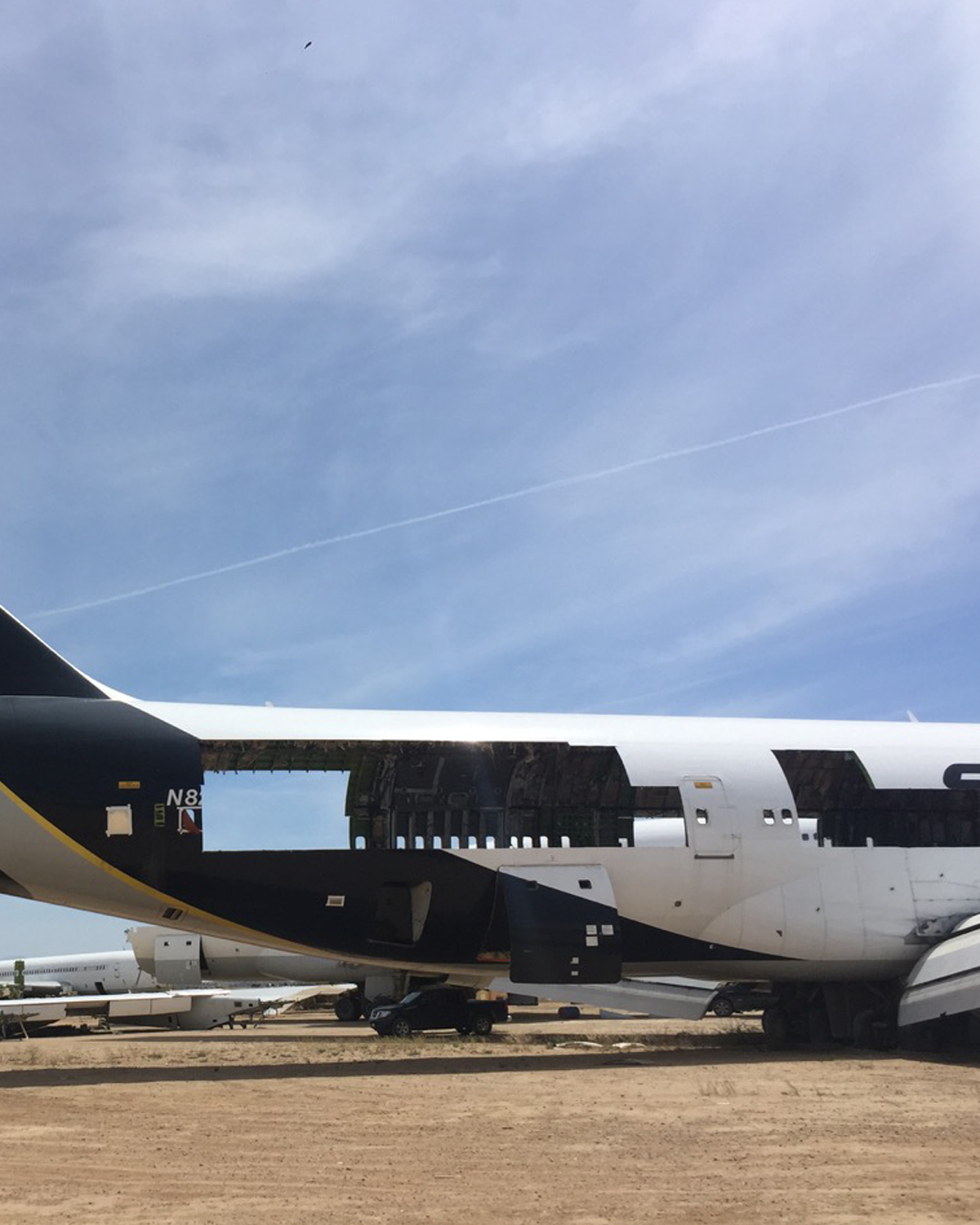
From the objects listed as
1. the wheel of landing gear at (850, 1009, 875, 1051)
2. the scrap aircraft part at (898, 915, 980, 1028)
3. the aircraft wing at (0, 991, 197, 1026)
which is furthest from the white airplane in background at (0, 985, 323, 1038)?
the scrap aircraft part at (898, 915, 980, 1028)

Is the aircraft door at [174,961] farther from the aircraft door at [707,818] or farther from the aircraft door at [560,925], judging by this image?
the aircraft door at [707,818]

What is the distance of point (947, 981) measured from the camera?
65.5 ft

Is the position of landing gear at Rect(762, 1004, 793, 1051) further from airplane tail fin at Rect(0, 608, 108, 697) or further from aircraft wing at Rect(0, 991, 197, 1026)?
aircraft wing at Rect(0, 991, 197, 1026)

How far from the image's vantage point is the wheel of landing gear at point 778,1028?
23344 millimetres

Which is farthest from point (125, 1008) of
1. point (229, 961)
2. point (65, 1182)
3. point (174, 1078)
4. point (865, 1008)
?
point (65, 1182)

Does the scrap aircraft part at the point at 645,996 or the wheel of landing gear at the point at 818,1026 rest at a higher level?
the scrap aircraft part at the point at 645,996

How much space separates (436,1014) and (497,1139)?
62.8 feet

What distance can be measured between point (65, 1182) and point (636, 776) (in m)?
12.7

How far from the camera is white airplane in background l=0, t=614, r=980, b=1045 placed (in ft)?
61.1

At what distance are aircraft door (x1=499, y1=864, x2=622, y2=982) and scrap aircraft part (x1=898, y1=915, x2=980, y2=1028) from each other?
5.24 m

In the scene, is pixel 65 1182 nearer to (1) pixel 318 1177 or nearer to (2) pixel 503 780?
(1) pixel 318 1177

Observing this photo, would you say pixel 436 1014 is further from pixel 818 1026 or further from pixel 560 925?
pixel 560 925

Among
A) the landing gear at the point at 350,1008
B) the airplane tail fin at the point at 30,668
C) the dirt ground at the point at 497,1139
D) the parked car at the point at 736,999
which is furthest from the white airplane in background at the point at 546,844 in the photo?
the landing gear at the point at 350,1008

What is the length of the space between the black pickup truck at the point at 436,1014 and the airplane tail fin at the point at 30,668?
1385cm
